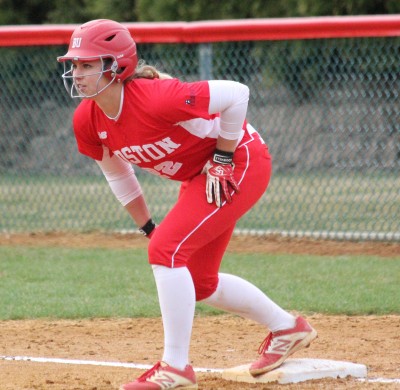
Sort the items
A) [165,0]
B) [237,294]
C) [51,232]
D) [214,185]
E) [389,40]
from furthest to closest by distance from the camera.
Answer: [165,0], [51,232], [389,40], [237,294], [214,185]

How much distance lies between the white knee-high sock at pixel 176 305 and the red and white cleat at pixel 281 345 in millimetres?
571

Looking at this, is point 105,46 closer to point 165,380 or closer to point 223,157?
point 223,157

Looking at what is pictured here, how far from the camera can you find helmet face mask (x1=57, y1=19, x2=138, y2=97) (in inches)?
160

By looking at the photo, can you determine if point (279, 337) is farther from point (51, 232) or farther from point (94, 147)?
point (51, 232)

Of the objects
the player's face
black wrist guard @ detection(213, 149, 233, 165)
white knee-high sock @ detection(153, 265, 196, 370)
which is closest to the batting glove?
black wrist guard @ detection(213, 149, 233, 165)

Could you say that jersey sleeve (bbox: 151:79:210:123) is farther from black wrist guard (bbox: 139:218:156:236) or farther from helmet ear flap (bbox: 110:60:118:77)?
black wrist guard (bbox: 139:218:156:236)

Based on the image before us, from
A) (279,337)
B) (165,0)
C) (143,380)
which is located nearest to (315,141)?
(165,0)

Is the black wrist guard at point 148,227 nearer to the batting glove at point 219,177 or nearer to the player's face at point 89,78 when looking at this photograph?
the batting glove at point 219,177

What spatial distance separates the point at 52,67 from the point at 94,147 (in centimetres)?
517

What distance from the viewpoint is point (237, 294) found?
14.6 feet

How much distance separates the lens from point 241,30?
8352 millimetres

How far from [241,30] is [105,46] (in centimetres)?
442

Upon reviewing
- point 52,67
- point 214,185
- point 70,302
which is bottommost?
point 70,302

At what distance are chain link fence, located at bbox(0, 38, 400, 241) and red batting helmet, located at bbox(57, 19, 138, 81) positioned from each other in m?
4.43
